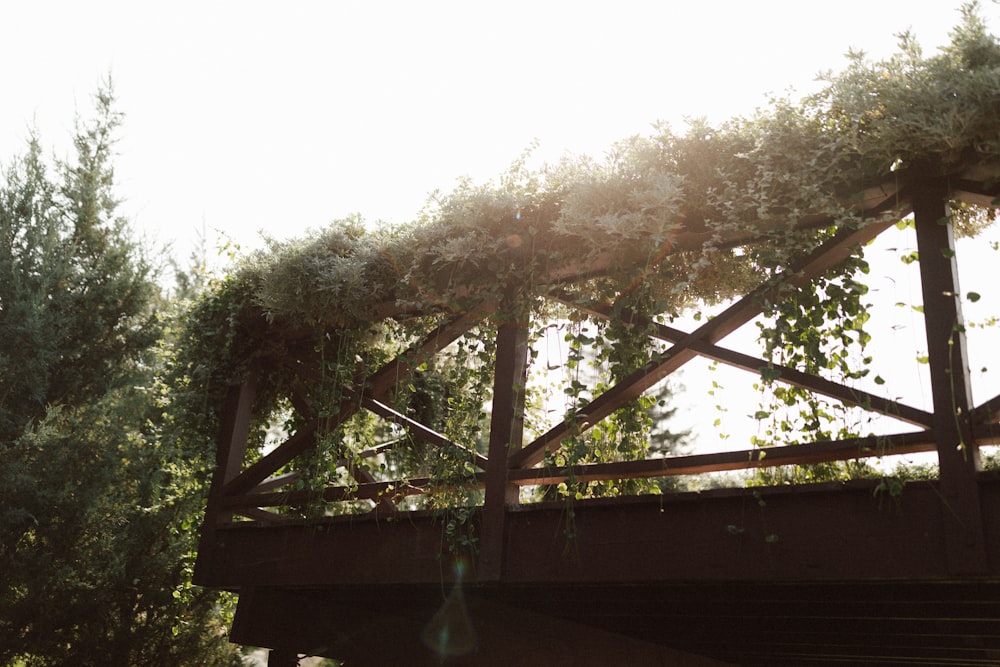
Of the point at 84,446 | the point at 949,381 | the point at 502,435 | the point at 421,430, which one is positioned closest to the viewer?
the point at 949,381

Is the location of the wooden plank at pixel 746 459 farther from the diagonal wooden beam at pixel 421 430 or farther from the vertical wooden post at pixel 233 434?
the vertical wooden post at pixel 233 434

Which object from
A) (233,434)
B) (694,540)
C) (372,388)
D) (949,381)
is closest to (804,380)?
(949,381)

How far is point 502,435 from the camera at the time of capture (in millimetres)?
3521

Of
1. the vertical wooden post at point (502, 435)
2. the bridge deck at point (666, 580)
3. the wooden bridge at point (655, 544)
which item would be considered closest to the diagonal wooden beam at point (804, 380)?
the wooden bridge at point (655, 544)

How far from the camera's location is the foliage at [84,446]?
24.5 feet

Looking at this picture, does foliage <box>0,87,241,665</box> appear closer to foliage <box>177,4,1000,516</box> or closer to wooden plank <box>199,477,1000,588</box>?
foliage <box>177,4,1000,516</box>

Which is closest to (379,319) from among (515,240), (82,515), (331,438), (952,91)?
(331,438)

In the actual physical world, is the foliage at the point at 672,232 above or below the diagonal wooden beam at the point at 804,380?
above

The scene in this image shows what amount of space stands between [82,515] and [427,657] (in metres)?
4.91

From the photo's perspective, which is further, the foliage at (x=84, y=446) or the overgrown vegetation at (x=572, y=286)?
the foliage at (x=84, y=446)

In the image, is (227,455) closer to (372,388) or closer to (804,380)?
(372,388)

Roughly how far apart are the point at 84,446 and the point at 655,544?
683cm

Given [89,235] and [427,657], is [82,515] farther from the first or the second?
[427,657]

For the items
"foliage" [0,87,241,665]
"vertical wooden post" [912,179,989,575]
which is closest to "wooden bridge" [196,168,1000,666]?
"vertical wooden post" [912,179,989,575]
